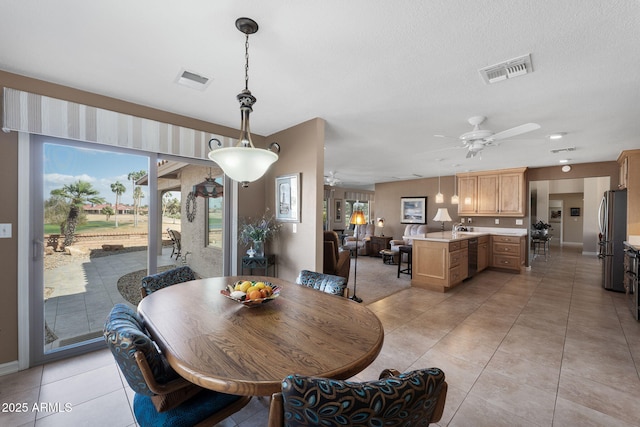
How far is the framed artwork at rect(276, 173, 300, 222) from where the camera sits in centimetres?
330

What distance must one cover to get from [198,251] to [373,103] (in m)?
2.89

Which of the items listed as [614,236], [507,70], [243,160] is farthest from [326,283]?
[614,236]

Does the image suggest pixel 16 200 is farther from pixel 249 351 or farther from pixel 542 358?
pixel 542 358

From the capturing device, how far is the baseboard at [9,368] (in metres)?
2.13

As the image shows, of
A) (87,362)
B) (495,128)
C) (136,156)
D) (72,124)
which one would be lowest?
(87,362)

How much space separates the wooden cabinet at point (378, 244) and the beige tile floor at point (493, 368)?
13.2 ft

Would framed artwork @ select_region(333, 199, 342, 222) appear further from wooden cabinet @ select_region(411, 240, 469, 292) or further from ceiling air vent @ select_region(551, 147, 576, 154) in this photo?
ceiling air vent @ select_region(551, 147, 576, 154)

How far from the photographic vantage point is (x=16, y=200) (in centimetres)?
220

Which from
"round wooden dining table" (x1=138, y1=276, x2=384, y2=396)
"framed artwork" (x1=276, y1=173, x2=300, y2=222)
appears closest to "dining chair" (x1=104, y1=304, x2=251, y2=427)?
"round wooden dining table" (x1=138, y1=276, x2=384, y2=396)

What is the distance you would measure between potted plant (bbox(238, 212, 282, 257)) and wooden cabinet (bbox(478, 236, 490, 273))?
15.0ft

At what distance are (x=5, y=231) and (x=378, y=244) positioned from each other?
7.38 meters

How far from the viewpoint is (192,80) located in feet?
7.54

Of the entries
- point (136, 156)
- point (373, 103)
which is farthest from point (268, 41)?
point (136, 156)

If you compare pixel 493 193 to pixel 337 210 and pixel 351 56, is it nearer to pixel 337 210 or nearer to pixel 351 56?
pixel 337 210
